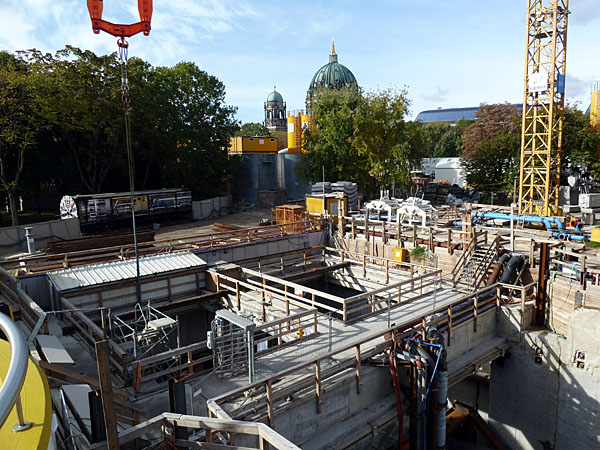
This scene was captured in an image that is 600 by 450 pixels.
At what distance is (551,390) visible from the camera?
14.2m

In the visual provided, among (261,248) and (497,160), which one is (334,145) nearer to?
(497,160)

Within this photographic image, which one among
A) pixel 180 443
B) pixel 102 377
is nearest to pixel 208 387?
pixel 180 443

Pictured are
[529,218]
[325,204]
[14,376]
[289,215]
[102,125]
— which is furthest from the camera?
[102,125]

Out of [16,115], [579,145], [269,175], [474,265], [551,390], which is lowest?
[551,390]

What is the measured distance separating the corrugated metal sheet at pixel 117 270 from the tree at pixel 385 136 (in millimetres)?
25767

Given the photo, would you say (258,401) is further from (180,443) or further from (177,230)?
(177,230)

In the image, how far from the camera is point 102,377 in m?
6.28

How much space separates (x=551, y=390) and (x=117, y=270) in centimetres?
1547

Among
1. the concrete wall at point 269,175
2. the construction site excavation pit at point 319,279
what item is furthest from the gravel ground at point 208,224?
the construction site excavation pit at point 319,279

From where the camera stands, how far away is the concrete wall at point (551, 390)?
13.3m

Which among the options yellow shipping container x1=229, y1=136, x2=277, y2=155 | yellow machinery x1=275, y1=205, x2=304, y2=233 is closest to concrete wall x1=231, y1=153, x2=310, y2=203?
yellow shipping container x1=229, y1=136, x2=277, y2=155

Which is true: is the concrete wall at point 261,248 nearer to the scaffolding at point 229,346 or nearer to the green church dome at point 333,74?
the scaffolding at point 229,346

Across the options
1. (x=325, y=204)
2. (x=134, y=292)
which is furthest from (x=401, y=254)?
(x=134, y=292)

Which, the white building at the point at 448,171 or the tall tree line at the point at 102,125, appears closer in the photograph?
the tall tree line at the point at 102,125
